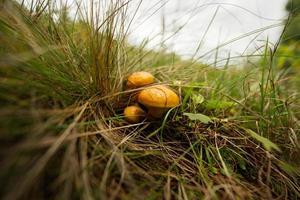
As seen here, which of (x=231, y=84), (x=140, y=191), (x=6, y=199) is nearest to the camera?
(x=6, y=199)

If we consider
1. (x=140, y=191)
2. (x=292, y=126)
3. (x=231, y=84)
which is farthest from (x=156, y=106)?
(x=292, y=126)

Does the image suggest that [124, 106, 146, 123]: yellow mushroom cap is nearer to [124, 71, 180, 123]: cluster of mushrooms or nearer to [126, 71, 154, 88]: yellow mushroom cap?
[124, 71, 180, 123]: cluster of mushrooms

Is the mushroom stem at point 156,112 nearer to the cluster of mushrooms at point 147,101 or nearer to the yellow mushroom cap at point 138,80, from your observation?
the cluster of mushrooms at point 147,101

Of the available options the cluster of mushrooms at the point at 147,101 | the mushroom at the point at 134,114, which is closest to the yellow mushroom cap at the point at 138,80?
the cluster of mushrooms at the point at 147,101

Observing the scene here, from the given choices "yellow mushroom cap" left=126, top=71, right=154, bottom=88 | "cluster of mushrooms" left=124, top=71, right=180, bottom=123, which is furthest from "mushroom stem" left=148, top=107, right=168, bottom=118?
"yellow mushroom cap" left=126, top=71, right=154, bottom=88

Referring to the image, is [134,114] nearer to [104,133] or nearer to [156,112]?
[156,112]

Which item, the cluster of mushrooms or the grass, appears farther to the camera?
the cluster of mushrooms

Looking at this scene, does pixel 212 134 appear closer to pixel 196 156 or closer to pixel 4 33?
pixel 196 156
